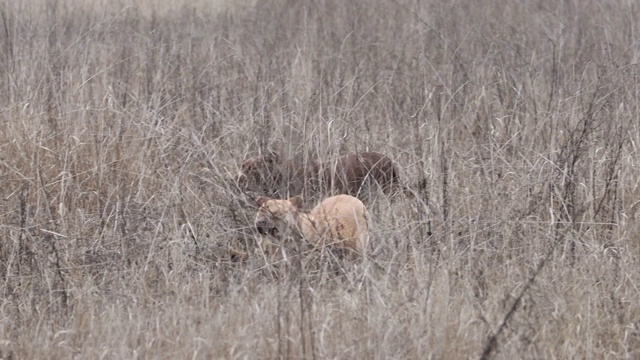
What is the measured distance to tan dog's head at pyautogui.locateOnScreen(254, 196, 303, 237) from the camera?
338cm

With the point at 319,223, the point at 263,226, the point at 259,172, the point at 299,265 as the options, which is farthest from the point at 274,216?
the point at 259,172

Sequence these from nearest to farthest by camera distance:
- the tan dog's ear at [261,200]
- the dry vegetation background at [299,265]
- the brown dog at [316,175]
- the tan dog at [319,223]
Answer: the dry vegetation background at [299,265], the tan dog at [319,223], the tan dog's ear at [261,200], the brown dog at [316,175]

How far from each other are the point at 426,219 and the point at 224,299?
0.87m

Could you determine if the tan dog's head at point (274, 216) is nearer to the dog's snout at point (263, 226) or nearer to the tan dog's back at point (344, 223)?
the dog's snout at point (263, 226)

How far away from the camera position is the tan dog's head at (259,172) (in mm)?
3830

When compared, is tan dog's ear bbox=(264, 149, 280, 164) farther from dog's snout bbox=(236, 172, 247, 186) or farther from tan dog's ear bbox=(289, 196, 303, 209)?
tan dog's ear bbox=(289, 196, 303, 209)

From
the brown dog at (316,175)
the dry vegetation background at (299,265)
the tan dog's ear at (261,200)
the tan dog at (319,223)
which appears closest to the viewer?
the dry vegetation background at (299,265)

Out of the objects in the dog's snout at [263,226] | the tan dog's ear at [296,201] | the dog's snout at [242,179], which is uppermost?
the tan dog's ear at [296,201]

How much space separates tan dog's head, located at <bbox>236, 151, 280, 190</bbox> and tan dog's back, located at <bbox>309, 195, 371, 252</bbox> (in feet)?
1.16

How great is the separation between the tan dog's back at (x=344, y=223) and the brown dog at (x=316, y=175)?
0.83ft

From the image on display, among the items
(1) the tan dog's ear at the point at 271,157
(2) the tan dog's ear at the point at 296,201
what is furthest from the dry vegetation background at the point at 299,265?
(2) the tan dog's ear at the point at 296,201

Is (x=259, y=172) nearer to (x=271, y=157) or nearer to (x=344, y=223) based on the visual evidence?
(x=271, y=157)

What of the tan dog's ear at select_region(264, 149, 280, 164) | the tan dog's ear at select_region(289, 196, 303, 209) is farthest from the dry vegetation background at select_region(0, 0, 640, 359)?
the tan dog's ear at select_region(289, 196, 303, 209)

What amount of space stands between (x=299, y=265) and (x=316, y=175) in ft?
3.12
